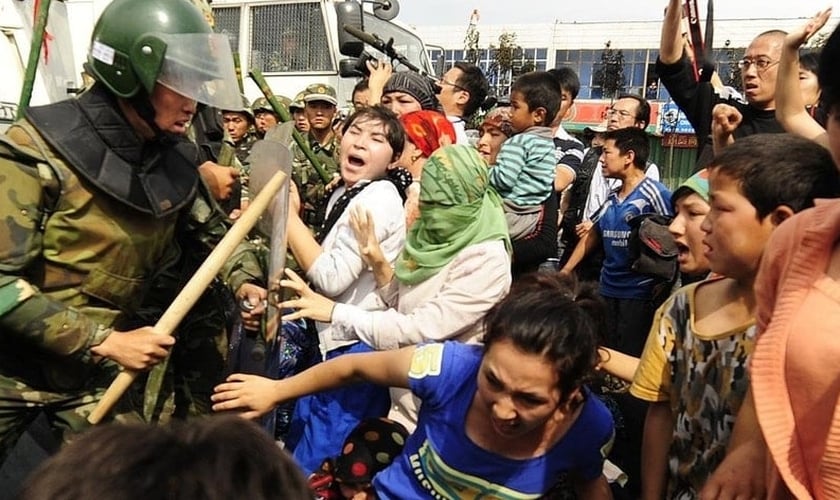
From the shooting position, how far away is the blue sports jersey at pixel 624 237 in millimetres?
4359

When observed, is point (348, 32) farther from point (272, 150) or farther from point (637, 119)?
point (272, 150)

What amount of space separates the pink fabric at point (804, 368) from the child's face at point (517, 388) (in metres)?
0.63

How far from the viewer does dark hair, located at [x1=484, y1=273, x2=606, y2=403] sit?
2018 millimetres

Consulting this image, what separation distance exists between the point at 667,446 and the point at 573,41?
4154 centimetres

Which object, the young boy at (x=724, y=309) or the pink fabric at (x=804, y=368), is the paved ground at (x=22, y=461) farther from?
the pink fabric at (x=804, y=368)

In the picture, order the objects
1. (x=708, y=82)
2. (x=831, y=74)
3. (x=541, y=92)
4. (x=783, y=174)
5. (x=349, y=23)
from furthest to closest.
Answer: (x=349, y=23) → (x=541, y=92) → (x=708, y=82) → (x=783, y=174) → (x=831, y=74)

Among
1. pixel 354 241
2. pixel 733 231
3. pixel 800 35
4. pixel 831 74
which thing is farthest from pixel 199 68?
pixel 800 35

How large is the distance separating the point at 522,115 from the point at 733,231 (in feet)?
10.1

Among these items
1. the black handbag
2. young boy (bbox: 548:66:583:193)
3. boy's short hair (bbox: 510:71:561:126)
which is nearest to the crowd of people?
the black handbag

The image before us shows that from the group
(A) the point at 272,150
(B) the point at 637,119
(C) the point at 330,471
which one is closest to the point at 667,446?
(C) the point at 330,471

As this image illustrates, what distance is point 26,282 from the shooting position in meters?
2.15

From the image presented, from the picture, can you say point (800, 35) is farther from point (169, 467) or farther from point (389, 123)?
point (169, 467)

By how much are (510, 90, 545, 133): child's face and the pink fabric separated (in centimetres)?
351

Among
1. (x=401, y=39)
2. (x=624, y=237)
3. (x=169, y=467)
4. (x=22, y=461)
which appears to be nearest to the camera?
(x=169, y=467)
